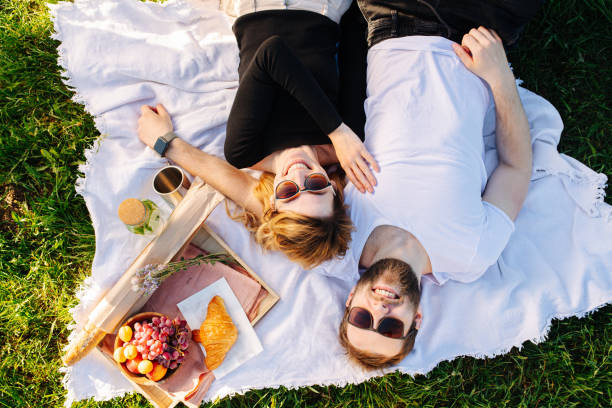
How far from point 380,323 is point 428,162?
3.81ft

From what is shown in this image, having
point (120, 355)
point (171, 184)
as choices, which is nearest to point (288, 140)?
point (171, 184)

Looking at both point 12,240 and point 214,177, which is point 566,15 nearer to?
point 214,177

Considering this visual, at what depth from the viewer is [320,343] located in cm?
315

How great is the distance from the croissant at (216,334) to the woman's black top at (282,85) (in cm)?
113

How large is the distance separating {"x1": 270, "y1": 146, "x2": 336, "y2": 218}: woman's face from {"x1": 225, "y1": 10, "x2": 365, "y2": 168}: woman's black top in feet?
0.74

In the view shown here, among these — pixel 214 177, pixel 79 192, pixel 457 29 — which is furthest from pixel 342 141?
pixel 79 192

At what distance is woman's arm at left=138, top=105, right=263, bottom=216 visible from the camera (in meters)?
3.08

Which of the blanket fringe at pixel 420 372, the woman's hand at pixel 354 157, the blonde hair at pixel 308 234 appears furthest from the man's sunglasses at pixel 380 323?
the woman's hand at pixel 354 157

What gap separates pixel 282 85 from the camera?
275 cm

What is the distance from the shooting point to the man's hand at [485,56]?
9.80 feet

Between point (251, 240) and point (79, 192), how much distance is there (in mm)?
1425

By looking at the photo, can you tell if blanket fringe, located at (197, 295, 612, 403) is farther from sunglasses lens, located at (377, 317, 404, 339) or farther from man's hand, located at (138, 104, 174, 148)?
man's hand, located at (138, 104, 174, 148)

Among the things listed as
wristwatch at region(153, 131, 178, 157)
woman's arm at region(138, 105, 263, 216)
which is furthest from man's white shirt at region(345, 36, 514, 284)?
wristwatch at region(153, 131, 178, 157)

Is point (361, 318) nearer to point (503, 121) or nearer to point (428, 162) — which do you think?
point (428, 162)
